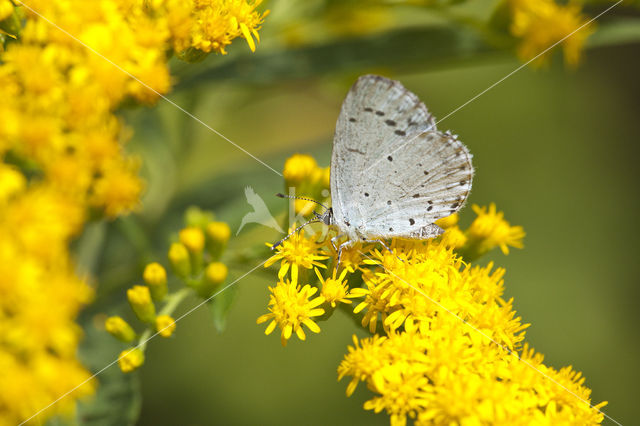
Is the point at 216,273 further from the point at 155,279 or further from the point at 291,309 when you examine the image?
the point at 291,309

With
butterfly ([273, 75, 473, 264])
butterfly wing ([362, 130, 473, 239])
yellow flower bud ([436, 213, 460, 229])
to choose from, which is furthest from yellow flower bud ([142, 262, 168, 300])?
yellow flower bud ([436, 213, 460, 229])

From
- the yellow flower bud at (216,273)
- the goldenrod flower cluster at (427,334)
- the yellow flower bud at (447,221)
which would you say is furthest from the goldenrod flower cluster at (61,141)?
the yellow flower bud at (447,221)

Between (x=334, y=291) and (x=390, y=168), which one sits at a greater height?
(x=390, y=168)

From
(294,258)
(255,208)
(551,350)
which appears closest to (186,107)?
(255,208)

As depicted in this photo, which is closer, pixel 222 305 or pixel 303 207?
A: pixel 222 305

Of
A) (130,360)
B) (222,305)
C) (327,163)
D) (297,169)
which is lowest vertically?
(130,360)

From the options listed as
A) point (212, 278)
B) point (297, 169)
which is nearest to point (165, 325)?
point (212, 278)

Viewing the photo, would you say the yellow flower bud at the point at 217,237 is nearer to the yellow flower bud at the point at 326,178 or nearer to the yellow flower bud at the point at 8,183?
the yellow flower bud at the point at 326,178
